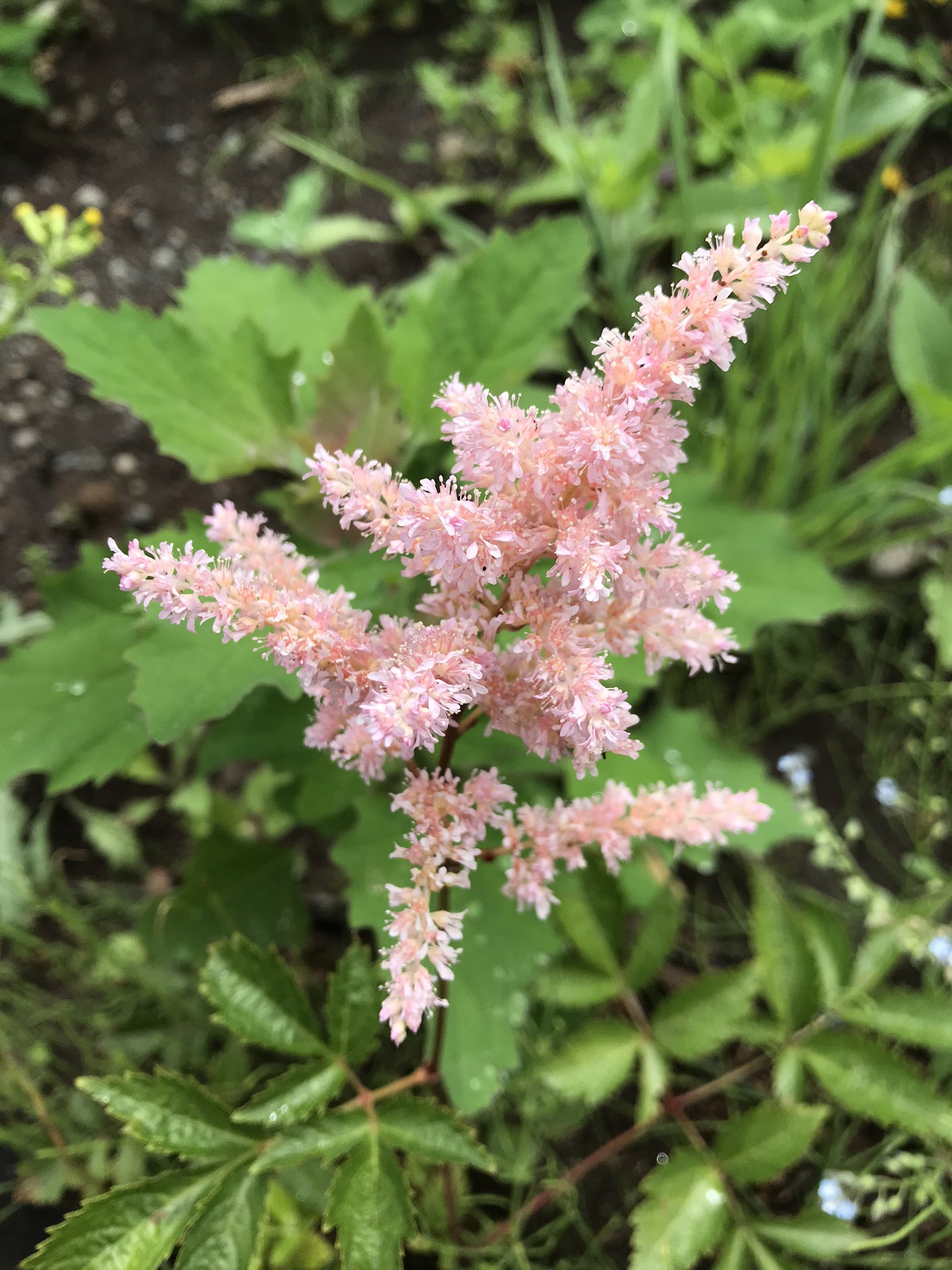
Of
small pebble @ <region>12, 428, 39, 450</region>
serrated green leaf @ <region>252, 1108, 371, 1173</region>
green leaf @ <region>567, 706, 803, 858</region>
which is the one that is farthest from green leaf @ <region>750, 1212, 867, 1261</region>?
small pebble @ <region>12, 428, 39, 450</region>

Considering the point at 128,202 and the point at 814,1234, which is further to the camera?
the point at 128,202

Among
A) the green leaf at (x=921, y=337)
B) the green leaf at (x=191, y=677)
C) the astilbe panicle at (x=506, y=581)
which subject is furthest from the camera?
the green leaf at (x=921, y=337)

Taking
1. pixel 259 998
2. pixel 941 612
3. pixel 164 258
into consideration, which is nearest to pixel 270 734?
pixel 259 998

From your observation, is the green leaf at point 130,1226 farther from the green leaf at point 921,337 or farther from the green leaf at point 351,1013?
the green leaf at point 921,337

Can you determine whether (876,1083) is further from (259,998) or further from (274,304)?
(274,304)

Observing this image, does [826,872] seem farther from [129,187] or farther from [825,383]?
[129,187]

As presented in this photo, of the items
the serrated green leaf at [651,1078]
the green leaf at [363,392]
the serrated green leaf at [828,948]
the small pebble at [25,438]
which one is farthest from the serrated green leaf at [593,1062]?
the small pebble at [25,438]

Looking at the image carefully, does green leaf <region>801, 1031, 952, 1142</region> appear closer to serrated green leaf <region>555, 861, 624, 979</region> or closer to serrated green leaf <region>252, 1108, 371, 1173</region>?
Result: serrated green leaf <region>555, 861, 624, 979</region>
